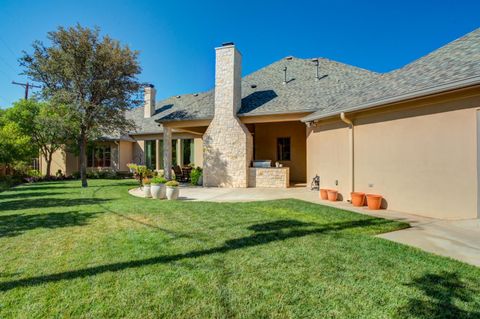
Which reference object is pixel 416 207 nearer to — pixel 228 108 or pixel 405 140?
pixel 405 140

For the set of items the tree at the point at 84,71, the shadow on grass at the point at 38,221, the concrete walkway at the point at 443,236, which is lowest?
the concrete walkway at the point at 443,236

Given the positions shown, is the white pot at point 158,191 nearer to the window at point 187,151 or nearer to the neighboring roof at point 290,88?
the neighboring roof at point 290,88

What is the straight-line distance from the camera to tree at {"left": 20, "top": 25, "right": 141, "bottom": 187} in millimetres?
13281

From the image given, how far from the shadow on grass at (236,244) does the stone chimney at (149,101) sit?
19289mm

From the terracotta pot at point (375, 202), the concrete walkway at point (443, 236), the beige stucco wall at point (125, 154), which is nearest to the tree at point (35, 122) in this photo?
the beige stucco wall at point (125, 154)

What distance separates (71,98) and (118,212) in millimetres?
9713

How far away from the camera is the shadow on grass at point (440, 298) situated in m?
2.47

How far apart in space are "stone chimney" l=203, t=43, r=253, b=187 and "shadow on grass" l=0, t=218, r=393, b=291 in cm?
783

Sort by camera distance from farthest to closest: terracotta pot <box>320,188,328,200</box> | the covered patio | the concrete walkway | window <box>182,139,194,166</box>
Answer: window <box>182,139,194,166</box> → the covered patio → terracotta pot <box>320,188,328,200</box> → the concrete walkway

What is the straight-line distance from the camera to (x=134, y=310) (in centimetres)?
257

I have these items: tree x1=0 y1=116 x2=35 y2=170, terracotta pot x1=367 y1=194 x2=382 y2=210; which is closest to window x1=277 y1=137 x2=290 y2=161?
terracotta pot x1=367 y1=194 x2=382 y2=210

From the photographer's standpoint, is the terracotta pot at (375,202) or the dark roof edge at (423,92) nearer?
the dark roof edge at (423,92)

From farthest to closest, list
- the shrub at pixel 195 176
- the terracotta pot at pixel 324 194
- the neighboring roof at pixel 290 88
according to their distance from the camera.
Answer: the shrub at pixel 195 176 < the neighboring roof at pixel 290 88 < the terracotta pot at pixel 324 194

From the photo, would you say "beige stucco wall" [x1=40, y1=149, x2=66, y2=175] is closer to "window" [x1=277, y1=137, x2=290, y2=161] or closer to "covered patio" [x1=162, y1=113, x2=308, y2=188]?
"covered patio" [x1=162, y1=113, x2=308, y2=188]
